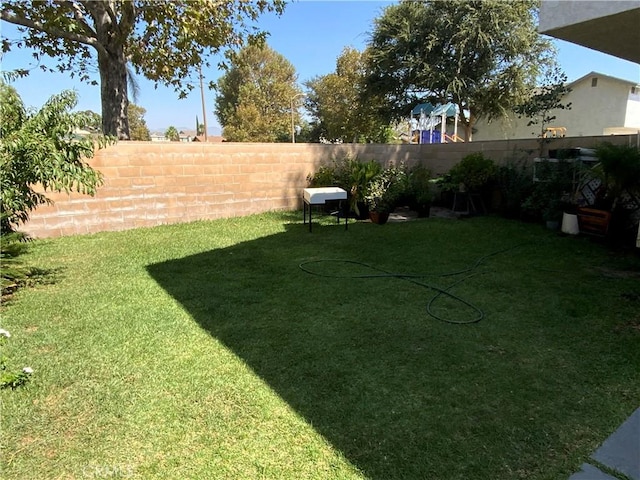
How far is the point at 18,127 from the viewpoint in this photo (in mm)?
3076

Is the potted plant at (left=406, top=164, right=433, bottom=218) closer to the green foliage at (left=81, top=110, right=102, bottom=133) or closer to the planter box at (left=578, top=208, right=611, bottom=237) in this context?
the planter box at (left=578, top=208, right=611, bottom=237)

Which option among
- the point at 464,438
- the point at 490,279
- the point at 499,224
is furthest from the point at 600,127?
the point at 464,438

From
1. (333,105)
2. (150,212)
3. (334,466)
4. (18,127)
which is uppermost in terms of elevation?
(333,105)

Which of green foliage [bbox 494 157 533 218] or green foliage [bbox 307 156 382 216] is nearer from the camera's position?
green foliage [bbox 494 157 533 218]

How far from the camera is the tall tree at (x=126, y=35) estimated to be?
6855 millimetres

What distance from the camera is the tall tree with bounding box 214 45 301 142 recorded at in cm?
2756

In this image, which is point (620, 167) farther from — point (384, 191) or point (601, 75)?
point (601, 75)

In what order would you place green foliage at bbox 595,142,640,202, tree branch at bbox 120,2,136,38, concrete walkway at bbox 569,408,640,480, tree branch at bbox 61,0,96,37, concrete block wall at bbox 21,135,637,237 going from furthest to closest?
tree branch at bbox 61,0,96,37 → tree branch at bbox 120,2,136,38 → concrete block wall at bbox 21,135,637,237 → green foliage at bbox 595,142,640,202 → concrete walkway at bbox 569,408,640,480

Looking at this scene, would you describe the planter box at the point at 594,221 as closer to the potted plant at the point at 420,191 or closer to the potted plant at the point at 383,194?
the potted plant at the point at 420,191

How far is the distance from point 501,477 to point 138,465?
1.49 meters

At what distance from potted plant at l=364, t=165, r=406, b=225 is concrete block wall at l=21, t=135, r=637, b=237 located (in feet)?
5.02

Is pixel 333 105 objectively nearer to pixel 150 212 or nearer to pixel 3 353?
pixel 150 212

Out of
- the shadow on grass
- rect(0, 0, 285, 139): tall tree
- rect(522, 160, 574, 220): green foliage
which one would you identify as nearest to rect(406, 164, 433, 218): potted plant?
rect(522, 160, 574, 220): green foliage

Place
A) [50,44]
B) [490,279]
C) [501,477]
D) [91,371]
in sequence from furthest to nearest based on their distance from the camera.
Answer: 1. [50,44]
2. [490,279]
3. [91,371]
4. [501,477]
